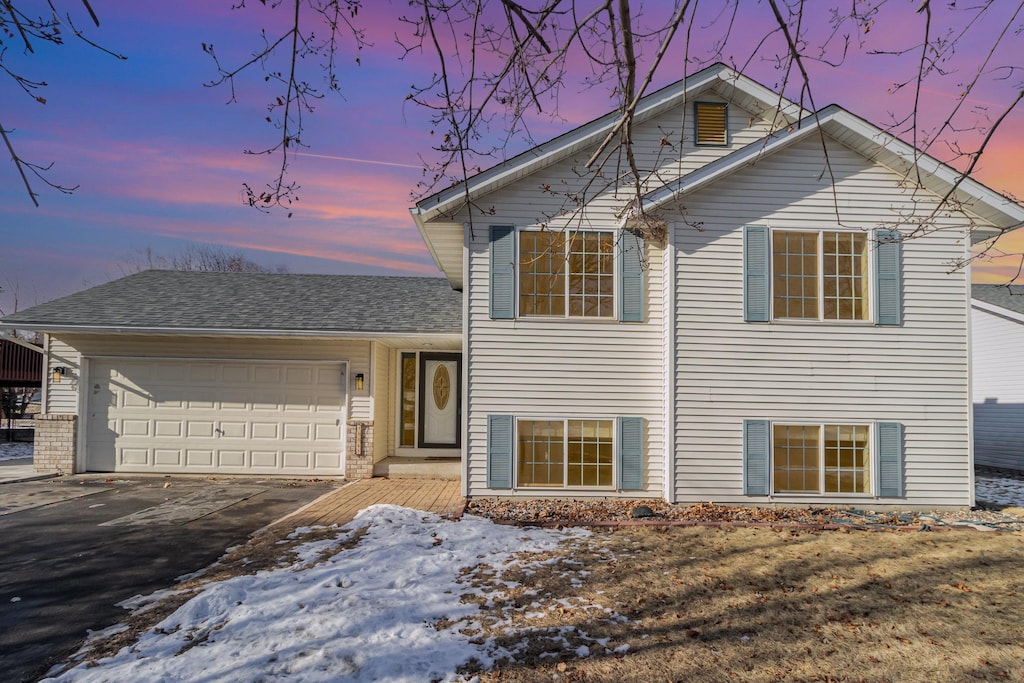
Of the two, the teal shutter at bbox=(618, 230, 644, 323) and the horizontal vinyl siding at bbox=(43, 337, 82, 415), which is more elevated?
the teal shutter at bbox=(618, 230, 644, 323)

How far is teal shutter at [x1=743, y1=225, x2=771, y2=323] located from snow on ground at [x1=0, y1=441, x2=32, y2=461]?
1704 centimetres

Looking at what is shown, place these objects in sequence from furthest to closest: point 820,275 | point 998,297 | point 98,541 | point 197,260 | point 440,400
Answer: point 197,260 → point 998,297 → point 440,400 → point 820,275 → point 98,541

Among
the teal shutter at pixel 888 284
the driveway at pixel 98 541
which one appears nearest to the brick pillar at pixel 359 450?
the driveway at pixel 98 541

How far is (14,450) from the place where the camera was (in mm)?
16312

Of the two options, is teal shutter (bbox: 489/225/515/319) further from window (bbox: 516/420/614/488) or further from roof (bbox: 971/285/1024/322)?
roof (bbox: 971/285/1024/322)

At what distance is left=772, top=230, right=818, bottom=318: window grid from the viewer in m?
9.30

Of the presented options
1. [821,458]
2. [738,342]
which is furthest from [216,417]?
[821,458]

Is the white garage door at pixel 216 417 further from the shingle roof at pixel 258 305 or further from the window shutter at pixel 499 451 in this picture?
the window shutter at pixel 499 451

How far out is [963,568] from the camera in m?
6.35

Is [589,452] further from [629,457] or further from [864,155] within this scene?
[864,155]

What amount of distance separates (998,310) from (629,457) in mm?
11966

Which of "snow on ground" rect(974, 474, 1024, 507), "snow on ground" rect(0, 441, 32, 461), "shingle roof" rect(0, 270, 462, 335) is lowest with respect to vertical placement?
"snow on ground" rect(0, 441, 32, 461)

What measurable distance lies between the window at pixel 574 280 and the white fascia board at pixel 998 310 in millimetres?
11561

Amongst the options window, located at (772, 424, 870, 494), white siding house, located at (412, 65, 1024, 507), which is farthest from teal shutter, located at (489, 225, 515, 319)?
window, located at (772, 424, 870, 494)
